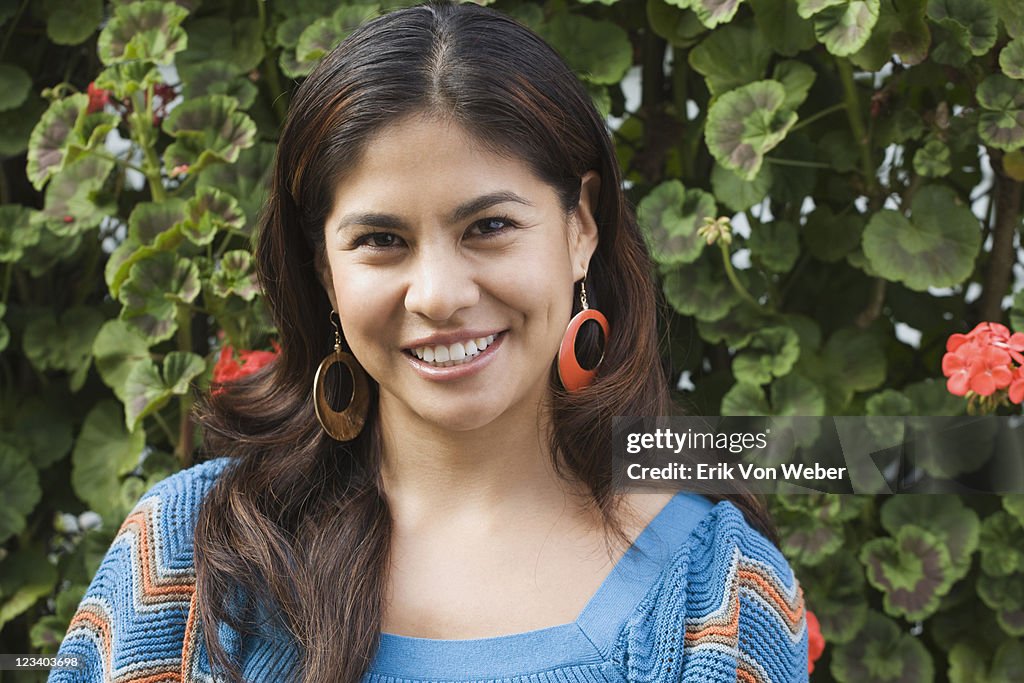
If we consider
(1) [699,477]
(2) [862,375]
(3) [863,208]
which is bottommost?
(1) [699,477]

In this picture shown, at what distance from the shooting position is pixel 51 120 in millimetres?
1734

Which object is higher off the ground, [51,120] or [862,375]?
[51,120]

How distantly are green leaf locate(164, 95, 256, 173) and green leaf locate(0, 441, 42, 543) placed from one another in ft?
1.68

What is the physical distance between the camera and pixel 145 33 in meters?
1.70

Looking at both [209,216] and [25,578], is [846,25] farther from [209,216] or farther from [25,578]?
[25,578]

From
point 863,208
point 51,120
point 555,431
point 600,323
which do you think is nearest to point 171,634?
point 555,431

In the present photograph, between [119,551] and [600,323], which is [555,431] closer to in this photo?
[600,323]

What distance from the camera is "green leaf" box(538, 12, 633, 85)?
66.4 inches

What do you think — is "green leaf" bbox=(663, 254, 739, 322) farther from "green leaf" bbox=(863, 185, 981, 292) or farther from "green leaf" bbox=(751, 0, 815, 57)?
"green leaf" bbox=(751, 0, 815, 57)

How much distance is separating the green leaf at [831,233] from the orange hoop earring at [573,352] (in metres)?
0.47

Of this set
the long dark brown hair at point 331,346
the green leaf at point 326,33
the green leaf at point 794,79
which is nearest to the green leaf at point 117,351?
the long dark brown hair at point 331,346

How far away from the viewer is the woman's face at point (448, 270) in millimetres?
1160

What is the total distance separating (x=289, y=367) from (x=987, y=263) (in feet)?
3.15

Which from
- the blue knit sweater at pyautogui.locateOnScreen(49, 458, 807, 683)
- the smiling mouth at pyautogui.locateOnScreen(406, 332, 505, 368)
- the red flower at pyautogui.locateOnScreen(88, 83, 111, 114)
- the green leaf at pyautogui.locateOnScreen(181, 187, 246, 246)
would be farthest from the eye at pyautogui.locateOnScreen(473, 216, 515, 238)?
the red flower at pyautogui.locateOnScreen(88, 83, 111, 114)
